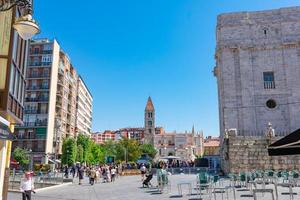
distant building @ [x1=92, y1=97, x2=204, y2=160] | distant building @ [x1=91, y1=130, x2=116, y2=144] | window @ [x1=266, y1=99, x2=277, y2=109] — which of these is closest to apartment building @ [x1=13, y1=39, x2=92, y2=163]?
window @ [x1=266, y1=99, x2=277, y2=109]

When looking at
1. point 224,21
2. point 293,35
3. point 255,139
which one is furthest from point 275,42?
point 255,139

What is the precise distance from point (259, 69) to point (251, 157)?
11575 millimetres

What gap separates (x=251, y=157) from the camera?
28359mm

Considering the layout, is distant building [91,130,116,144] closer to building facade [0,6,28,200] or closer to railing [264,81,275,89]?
railing [264,81,275,89]

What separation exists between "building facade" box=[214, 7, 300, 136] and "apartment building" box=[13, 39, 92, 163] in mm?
33145

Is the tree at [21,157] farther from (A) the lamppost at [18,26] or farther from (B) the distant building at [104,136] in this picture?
(B) the distant building at [104,136]

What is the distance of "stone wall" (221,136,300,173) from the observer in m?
27.4

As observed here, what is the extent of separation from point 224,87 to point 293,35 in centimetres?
926

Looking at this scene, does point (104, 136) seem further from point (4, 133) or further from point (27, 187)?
point (4, 133)

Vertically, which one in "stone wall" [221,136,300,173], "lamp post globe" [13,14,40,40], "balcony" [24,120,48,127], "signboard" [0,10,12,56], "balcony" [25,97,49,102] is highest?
"balcony" [25,97,49,102]

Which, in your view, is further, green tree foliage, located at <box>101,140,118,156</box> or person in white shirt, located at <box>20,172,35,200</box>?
green tree foliage, located at <box>101,140,118,156</box>

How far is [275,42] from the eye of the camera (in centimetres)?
3594

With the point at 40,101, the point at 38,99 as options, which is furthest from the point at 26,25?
the point at 38,99

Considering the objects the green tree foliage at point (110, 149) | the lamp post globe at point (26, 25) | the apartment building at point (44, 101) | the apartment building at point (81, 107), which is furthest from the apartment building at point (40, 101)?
the lamp post globe at point (26, 25)
